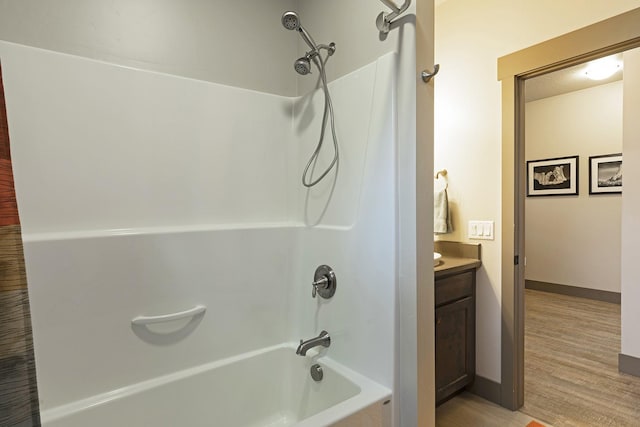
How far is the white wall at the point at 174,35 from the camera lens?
4.27ft

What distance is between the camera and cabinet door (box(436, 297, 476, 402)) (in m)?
2.00

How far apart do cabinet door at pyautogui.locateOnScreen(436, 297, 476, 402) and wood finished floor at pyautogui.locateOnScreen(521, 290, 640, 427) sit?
1.38ft

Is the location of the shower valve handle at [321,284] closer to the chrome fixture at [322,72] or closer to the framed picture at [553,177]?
the chrome fixture at [322,72]

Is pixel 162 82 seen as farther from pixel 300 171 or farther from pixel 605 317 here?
pixel 605 317

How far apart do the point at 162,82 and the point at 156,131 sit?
0.75 ft

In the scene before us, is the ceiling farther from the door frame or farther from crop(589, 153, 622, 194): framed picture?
the door frame

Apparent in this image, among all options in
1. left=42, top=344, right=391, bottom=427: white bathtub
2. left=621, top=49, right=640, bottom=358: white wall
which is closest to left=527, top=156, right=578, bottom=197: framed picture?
left=621, top=49, right=640, bottom=358: white wall

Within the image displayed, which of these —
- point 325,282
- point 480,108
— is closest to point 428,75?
point 325,282

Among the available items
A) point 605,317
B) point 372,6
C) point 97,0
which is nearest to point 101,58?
point 97,0

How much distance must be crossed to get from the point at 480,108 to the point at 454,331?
58.1 inches

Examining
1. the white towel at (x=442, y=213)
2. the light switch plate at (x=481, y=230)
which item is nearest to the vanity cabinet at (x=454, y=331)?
the light switch plate at (x=481, y=230)

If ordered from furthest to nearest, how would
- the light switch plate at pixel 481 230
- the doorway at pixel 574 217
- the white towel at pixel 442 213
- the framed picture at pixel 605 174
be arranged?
the framed picture at pixel 605 174 → the doorway at pixel 574 217 → the white towel at pixel 442 213 → the light switch plate at pixel 481 230

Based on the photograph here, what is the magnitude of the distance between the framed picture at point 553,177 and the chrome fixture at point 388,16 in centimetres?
437

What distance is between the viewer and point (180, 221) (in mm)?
1572
